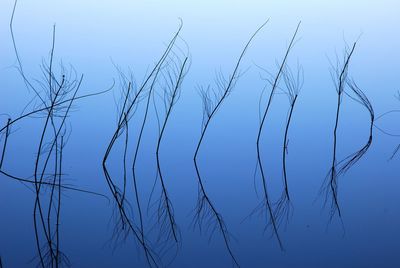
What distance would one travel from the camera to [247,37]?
1.39 metres

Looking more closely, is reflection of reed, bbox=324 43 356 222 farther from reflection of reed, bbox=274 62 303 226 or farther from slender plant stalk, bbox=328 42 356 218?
reflection of reed, bbox=274 62 303 226

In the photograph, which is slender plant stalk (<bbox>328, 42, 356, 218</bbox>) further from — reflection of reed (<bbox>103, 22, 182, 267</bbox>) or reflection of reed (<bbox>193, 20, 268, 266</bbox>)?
reflection of reed (<bbox>103, 22, 182, 267</bbox>)

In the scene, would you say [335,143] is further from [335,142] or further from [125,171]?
[125,171]

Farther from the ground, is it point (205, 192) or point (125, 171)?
point (125, 171)

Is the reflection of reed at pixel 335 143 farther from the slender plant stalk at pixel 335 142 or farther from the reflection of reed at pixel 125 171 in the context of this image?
the reflection of reed at pixel 125 171

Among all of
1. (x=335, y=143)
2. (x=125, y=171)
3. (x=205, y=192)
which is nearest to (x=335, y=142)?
(x=335, y=143)

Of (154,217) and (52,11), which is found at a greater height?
(52,11)

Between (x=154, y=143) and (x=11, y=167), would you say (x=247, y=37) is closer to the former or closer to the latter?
(x=154, y=143)

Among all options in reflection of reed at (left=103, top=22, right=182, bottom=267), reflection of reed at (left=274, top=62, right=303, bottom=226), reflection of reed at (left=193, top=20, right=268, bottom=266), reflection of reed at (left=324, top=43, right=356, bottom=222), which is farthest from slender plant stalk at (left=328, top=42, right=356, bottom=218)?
reflection of reed at (left=103, top=22, right=182, bottom=267)

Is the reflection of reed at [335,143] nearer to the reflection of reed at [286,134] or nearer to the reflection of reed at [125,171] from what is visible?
the reflection of reed at [286,134]

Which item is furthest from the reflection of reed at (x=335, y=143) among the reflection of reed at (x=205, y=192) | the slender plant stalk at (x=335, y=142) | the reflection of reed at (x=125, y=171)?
the reflection of reed at (x=125, y=171)

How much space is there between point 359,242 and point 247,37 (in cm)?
93

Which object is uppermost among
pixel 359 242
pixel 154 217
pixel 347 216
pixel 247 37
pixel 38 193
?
pixel 247 37

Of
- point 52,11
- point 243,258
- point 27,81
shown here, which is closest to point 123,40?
point 52,11
